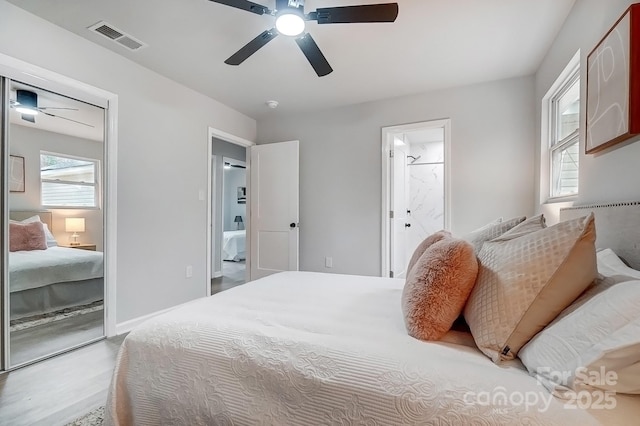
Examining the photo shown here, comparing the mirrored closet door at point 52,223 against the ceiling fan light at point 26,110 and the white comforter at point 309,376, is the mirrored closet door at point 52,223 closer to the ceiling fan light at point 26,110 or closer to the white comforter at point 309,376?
the ceiling fan light at point 26,110

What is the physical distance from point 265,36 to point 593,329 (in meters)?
2.13

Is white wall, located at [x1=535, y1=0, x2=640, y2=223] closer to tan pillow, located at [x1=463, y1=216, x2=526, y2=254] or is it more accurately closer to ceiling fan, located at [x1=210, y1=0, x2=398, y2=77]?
tan pillow, located at [x1=463, y1=216, x2=526, y2=254]

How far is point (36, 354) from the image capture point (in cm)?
221

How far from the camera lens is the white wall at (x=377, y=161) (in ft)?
10.4

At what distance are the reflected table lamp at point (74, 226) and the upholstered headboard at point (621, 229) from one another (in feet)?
11.7

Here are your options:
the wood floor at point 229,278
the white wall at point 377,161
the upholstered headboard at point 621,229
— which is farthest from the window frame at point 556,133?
the wood floor at point 229,278

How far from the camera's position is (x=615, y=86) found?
1.40 meters

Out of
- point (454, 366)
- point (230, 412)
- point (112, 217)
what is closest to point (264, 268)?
point (112, 217)

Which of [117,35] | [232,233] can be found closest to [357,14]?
[117,35]

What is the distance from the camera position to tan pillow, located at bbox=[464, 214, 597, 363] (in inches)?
35.6

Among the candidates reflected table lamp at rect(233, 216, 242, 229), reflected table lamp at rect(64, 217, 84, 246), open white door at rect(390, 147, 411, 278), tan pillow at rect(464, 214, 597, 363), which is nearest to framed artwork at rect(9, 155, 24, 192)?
reflected table lamp at rect(64, 217, 84, 246)

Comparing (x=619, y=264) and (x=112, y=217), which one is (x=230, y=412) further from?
(x=112, y=217)

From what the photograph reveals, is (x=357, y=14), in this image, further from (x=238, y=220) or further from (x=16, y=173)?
(x=238, y=220)

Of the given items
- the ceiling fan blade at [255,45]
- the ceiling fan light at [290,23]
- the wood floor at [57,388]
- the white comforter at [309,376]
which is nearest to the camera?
the white comforter at [309,376]
